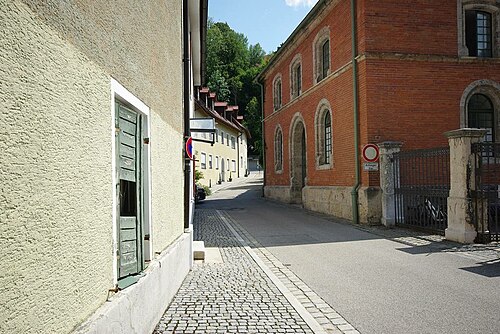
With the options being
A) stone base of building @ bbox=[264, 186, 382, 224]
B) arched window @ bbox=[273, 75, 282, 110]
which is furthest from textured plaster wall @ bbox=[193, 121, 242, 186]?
stone base of building @ bbox=[264, 186, 382, 224]

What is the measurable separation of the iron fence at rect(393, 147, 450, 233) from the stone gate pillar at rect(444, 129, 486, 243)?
54 centimetres

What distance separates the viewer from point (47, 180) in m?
→ 2.25

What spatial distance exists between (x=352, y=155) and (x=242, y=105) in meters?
56.0

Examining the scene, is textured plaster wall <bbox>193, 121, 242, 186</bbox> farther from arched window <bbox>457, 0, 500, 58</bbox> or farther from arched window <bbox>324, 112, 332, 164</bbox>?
arched window <bbox>457, 0, 500, 58</bbox>

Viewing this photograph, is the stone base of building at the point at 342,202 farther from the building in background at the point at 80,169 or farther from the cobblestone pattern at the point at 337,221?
the building in background at the point at 80,169

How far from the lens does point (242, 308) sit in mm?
5312

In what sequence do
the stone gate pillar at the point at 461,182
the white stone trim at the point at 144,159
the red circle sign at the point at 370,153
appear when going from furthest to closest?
the red circle sign at the point at 370,153 < the stone gate pillar at the point at 461,182 < the white stone trim at the point at 144,159

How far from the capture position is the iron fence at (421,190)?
11.4 metres

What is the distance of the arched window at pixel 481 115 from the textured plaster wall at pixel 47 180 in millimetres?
15533

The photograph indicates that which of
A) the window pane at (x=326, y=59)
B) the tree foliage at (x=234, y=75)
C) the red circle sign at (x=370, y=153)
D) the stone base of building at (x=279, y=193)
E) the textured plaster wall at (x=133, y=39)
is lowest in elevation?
the stone base of building at (x=279, y=193)

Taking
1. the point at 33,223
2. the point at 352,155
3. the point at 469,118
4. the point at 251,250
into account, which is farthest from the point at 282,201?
the point at 33,223

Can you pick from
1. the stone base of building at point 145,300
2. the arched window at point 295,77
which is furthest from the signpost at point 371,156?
the arched window at point 295,77

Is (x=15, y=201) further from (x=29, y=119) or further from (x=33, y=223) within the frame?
(x=29, y=119)

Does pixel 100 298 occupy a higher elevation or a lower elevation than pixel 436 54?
lower
